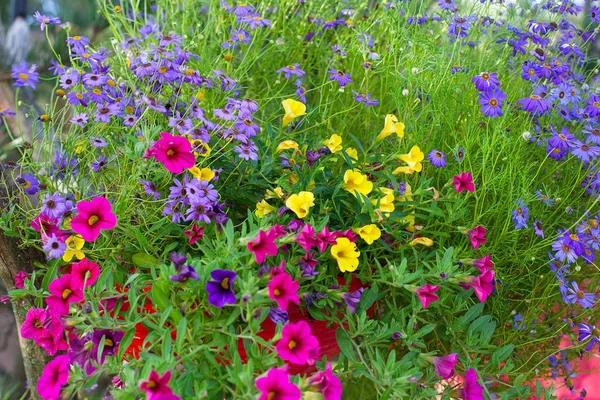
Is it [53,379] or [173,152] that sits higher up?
[173,152]

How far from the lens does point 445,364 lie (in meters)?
0.68

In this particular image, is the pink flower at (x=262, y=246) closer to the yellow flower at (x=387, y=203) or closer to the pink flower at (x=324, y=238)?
the pink flower at (x=324, y=238)

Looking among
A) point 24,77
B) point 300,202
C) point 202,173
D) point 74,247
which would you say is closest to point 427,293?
point 300,202

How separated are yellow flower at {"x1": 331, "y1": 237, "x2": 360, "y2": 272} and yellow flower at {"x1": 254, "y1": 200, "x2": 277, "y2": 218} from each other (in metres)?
0.11

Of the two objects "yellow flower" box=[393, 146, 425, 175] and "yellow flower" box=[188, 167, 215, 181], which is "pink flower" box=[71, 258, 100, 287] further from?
"yellow flower" box=[393, 146, 425, 175]

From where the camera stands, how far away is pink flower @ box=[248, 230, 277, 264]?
59 centimetres

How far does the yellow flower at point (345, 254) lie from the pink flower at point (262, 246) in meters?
0.11

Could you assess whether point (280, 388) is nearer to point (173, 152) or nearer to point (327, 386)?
point (327, 386)

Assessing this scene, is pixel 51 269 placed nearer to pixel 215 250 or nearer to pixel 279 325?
pixel 215 250

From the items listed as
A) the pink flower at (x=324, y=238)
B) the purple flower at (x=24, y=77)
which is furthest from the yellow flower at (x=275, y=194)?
the purple flower at (x=24, y=77)

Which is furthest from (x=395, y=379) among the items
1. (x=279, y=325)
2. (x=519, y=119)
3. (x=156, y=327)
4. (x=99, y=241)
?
(x=519, y=119)

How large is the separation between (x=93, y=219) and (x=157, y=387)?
0.72 feet

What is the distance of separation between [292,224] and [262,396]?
0.79 ft

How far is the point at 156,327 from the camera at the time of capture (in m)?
0.62
